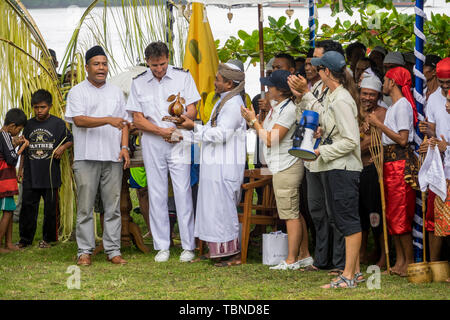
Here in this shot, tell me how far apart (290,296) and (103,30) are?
166 inches

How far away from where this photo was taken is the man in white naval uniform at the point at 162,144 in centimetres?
671

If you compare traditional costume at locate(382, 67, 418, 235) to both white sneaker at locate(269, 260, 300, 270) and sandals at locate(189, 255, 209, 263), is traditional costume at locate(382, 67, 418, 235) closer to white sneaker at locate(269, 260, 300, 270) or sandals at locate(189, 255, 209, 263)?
white sneaker at locate(269, 260, 300, 270)

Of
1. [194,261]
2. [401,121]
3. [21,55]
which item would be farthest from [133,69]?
[401,121]

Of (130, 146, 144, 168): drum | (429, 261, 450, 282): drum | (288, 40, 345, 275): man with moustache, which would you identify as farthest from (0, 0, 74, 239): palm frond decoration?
(429, 261, 450, 282): drum

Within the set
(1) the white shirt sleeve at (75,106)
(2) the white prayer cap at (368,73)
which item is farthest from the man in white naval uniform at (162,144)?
(2) the white prayer cap at (368,73)

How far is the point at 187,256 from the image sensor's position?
673 cm

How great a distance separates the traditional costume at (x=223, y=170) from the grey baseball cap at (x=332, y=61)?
3.99 ft

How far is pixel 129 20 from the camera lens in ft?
26.3

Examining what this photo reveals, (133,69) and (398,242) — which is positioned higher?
(133,69)

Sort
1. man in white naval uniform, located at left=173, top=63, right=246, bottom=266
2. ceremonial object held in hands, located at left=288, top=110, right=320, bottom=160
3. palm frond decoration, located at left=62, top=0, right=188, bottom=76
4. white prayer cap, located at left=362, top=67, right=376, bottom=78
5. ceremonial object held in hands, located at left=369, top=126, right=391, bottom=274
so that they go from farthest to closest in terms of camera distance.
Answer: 1. palm frond decoration, located at left=62, top=0, right=188, bottom=76
2. man in white naval uniform, located at left=173, top=63, right=246, bottom=266
3. white prayer cap, located at left=362, top=67, right=376, bottom=78
4. ceremonial object held in hands, located at left=369, top=126, right=391, bottom=274
5. ceremonial object held in hands, located at left=288, top=110, right=320, bottom=160

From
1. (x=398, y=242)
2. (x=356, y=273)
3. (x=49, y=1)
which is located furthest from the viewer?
(x=49, y=1)

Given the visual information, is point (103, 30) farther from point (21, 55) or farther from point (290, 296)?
point (290, 296)

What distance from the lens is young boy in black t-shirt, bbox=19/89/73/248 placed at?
7.38m

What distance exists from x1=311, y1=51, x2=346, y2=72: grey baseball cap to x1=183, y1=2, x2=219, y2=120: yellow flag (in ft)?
7.86
